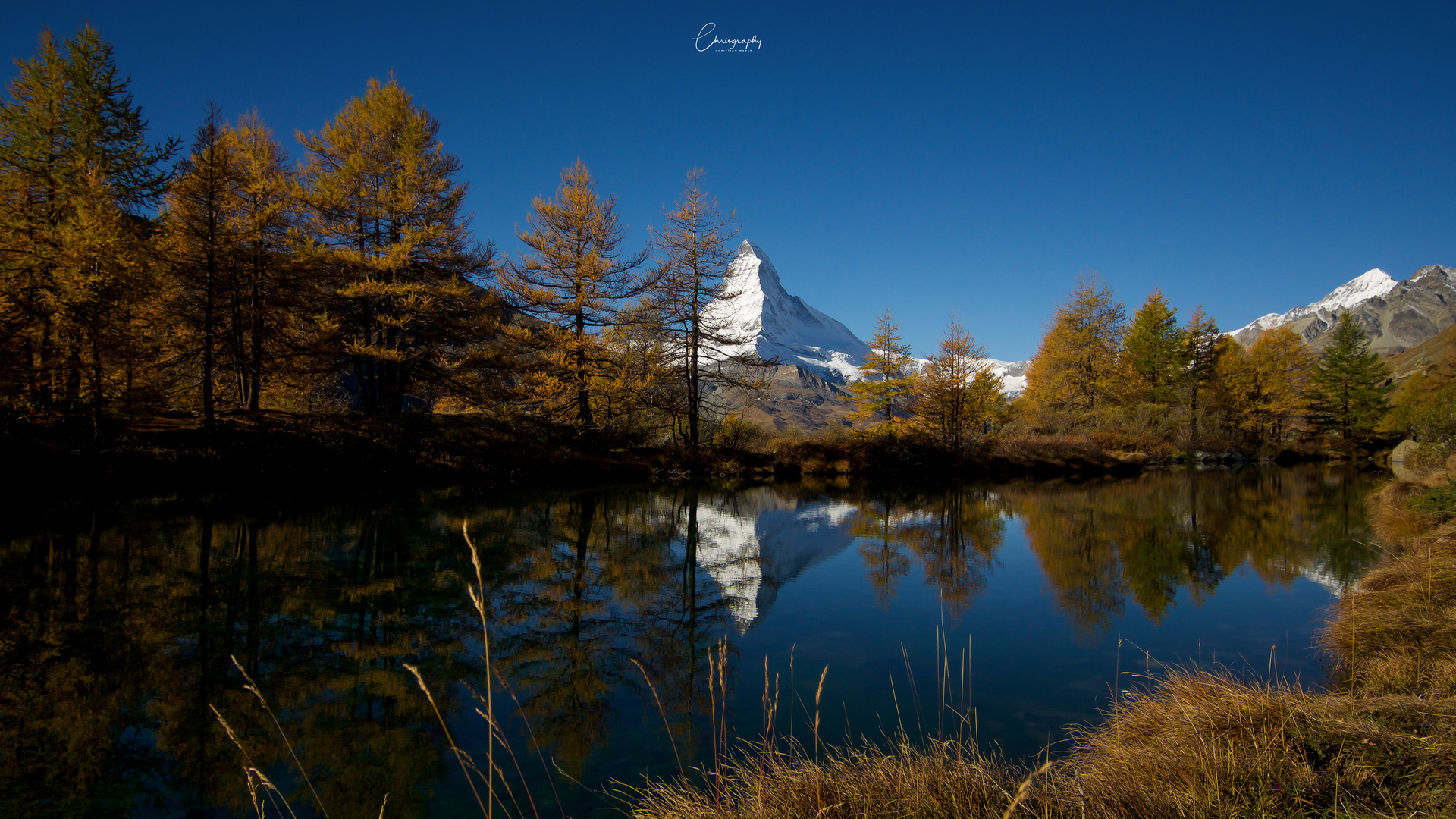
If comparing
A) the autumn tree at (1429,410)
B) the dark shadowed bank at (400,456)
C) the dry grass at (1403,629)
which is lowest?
the dry grass at (1403,629)

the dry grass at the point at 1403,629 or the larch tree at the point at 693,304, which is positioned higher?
the larch tree at the point at 693,304

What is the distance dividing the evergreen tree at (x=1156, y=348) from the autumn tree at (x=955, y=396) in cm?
1087

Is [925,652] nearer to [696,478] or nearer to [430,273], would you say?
[696,478]

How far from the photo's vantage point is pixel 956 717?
4.08 m

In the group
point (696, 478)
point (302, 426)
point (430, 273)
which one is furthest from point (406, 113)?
point (696, 478)

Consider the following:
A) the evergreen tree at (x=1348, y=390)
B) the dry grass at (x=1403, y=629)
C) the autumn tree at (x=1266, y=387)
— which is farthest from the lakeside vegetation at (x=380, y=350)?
the evergreen tree at (x=1348, y=390)

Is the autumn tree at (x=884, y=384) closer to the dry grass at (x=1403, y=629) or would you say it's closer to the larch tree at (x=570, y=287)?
the larch tree at (x=570, y=287)

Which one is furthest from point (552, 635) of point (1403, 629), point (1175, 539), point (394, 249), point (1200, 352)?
point (1200, 352)

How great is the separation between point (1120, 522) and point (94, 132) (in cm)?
2623

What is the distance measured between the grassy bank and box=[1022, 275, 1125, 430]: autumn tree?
1247 inches

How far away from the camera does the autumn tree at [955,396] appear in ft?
91.4

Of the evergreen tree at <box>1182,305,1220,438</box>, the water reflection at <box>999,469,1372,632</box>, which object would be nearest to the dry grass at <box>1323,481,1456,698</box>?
the water reflection at <box>999,469,1372,632</box>

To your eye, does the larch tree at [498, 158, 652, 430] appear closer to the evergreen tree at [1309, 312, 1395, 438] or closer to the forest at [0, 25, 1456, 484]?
the forest at [0, 25, 1456, 484]

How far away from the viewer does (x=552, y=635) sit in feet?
18.3
